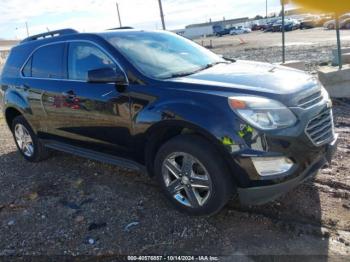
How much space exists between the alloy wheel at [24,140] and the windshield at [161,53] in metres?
2.38

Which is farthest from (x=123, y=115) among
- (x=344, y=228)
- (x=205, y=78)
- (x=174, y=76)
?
(x=344, y=228)

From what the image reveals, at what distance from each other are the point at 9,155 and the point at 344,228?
551cm

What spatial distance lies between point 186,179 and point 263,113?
101 cm

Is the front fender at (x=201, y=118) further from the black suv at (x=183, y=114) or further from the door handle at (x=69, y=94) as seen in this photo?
the door handle at (x=69, y=94)

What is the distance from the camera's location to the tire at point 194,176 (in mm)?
3664

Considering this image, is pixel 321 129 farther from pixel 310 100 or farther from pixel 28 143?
pixel 28 143

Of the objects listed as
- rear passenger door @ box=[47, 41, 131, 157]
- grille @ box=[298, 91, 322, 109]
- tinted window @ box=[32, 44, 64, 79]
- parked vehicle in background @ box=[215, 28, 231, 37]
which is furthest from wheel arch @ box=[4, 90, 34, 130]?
parked vehicle in background @ box=[215, 28, 231, 37]

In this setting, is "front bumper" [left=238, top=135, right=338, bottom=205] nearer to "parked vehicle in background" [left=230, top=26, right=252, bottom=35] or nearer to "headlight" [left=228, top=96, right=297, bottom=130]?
"headlight" [left=228, top=96, right=297, bottom=130]

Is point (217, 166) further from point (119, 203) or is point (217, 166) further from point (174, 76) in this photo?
point (119, 203)

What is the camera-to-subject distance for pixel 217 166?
363 centimetres

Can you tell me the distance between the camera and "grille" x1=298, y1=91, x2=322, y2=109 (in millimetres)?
3660

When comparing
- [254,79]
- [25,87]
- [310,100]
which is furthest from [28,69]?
[310,100]

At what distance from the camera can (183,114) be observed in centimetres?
372

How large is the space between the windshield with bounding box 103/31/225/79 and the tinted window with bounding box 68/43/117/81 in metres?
0.20
